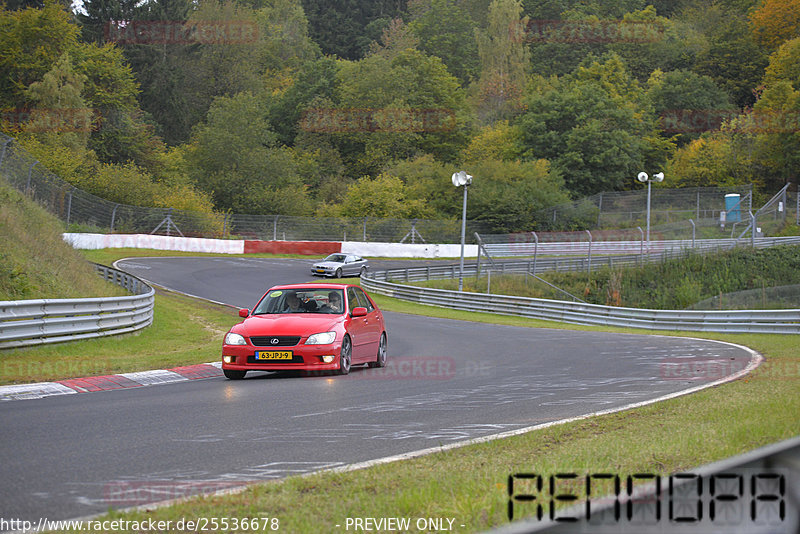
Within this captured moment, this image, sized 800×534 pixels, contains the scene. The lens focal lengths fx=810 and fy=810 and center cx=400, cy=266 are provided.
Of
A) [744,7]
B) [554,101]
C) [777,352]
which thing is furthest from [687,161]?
[777,352]

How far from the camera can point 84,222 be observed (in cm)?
4712

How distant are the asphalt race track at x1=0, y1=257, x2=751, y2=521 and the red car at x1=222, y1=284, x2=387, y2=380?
0.35m

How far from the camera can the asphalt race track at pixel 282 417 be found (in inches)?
223

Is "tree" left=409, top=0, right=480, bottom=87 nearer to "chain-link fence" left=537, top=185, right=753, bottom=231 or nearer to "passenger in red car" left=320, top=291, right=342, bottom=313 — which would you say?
"chain-link fence" left=537, top=185, right=753, bottom=231

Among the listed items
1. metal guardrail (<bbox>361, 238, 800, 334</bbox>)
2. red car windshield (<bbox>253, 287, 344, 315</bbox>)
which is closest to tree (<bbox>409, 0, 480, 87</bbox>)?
metal guardrail (<bbox>361, 238, 800, 334</bbox>)

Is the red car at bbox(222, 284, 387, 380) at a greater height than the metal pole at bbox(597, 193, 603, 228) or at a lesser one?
lesser

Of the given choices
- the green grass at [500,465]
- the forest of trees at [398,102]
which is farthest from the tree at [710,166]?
the green grass at [500,465]

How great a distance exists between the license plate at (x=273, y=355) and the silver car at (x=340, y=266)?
3120 centimetres

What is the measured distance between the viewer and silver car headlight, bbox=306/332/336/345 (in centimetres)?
1275

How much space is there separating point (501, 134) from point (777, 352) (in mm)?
72416

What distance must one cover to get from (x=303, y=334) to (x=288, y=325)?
1.14 feet

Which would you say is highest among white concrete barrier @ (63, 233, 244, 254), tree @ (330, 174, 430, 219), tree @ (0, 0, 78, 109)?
tree @ (0, 0, 78, 109)

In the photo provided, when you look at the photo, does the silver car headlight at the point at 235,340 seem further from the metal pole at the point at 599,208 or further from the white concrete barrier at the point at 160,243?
the metal pole at the point at 599,208

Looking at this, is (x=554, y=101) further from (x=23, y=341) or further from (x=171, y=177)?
(x=23, y=341)
